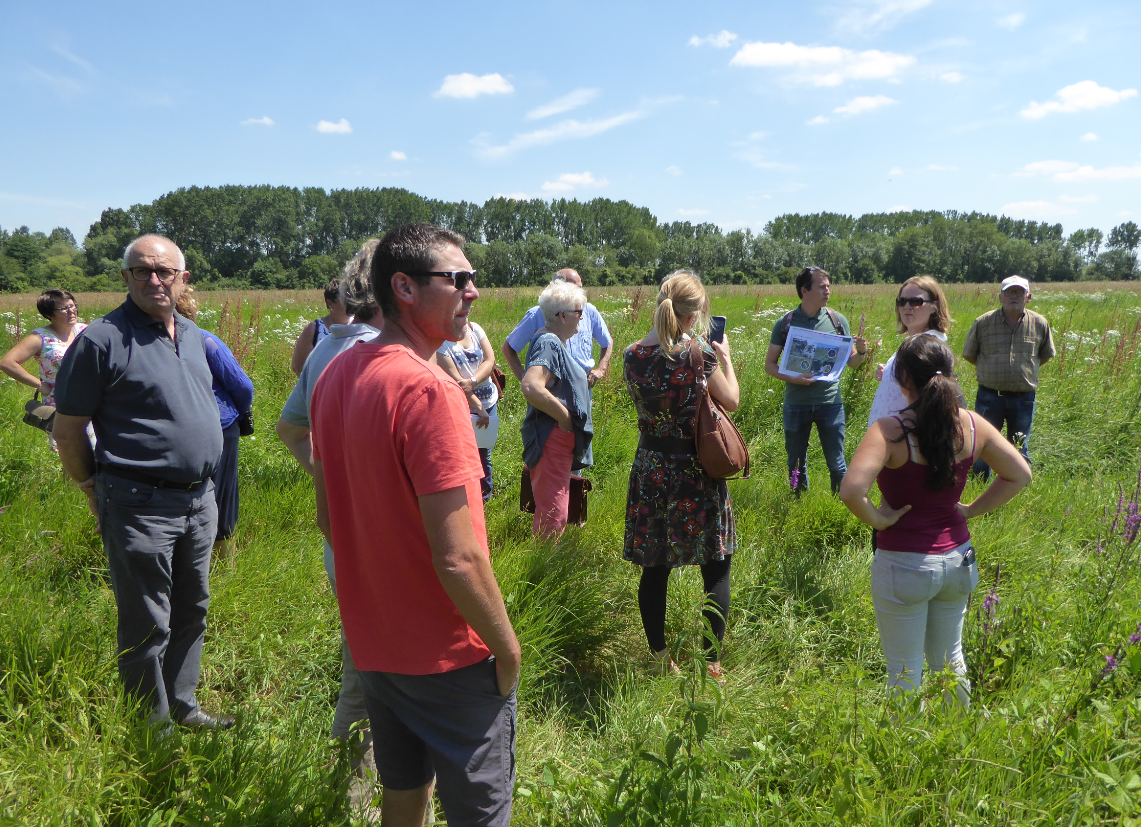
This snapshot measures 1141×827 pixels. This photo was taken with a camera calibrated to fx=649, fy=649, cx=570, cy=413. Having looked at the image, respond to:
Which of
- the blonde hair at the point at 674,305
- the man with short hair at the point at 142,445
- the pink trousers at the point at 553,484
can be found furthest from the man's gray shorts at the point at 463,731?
the pink trousers at the point at 553,484

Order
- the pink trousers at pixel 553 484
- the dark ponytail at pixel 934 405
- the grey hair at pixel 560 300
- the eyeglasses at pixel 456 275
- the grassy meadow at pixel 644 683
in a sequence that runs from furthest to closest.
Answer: the pink trousers at pixel 553 484
the grey hair at pixel 560 300
the dark ponytail at pixel 934 405
the grassy meadow at pixel 644 683
the eyeglasses at pixel 456 275

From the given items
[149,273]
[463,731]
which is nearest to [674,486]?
[463,731]

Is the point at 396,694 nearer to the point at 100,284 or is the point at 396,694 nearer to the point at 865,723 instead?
the point at 865,723

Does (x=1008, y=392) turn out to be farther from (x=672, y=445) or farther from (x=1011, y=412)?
(x=672, y=445)

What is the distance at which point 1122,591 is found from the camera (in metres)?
3.26

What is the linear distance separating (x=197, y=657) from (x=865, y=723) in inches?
107

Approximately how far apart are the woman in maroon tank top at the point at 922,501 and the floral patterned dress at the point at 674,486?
0.72 m

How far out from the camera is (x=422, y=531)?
1462mm

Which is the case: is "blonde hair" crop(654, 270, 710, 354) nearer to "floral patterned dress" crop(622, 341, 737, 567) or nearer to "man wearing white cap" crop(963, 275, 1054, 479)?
"floral patterned dress" crop(622, 341, 737, 567)

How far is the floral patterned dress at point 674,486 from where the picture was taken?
2.98 meters

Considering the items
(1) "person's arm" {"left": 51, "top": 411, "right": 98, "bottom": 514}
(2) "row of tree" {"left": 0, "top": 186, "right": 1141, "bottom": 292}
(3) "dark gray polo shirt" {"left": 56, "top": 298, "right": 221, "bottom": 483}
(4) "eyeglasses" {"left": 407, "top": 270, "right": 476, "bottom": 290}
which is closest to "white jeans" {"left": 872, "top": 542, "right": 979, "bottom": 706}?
(4) "eyeglasses" {"left": 407, "top": 270, "right": 476, "bottom": 290}

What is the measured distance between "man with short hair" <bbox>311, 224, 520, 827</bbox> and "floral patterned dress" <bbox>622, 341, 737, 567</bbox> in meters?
1.53

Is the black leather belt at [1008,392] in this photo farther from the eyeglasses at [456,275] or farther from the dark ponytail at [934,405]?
the eyeglasses at [456,275]

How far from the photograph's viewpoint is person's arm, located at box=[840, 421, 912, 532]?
2402mm
